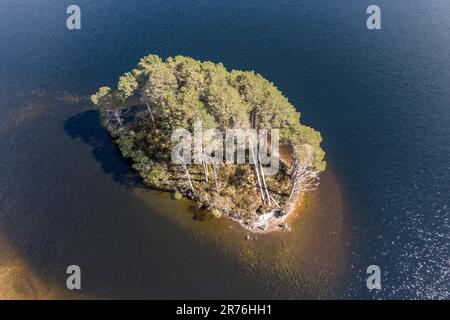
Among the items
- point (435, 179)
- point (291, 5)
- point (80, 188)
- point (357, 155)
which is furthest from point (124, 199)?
point (291, 5)

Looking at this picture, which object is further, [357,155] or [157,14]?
[157,14]

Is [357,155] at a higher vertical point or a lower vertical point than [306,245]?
higher

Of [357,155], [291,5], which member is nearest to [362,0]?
[291,5]

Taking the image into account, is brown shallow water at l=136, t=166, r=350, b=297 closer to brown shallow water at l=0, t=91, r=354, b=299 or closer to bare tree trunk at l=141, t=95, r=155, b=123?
brown shallow water at l=0, t=91, r=354, b=299

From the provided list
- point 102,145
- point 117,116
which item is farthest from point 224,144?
point 102,145

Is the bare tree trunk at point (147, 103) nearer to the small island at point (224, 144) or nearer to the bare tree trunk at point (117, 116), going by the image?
the small island at point (224, 144)
